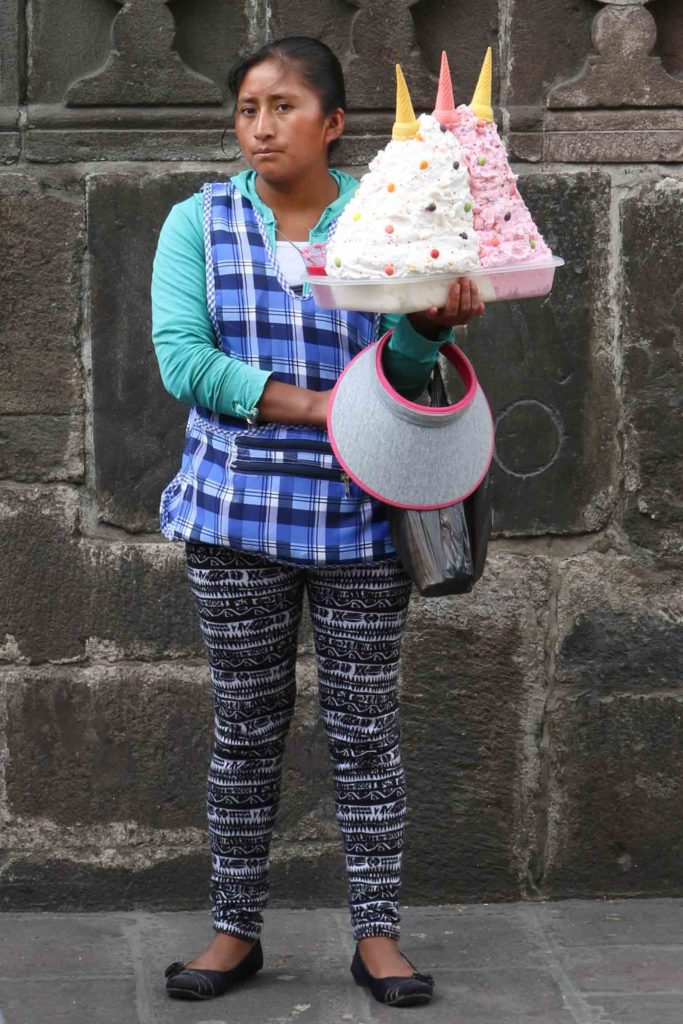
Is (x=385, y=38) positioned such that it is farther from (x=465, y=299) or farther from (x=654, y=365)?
(x=465, y=299)

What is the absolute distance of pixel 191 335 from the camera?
8.81 ft

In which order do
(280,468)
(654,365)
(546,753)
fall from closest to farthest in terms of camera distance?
(280,468) < (654,365) < (546,753)

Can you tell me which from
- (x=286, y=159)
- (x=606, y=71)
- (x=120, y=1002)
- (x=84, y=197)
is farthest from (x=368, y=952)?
(x=606, y=71)

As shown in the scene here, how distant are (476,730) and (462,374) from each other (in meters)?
1.15

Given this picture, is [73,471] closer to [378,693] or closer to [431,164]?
[378,693]

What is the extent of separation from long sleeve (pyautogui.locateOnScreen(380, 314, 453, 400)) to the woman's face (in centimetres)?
33

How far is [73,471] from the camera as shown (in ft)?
11.4

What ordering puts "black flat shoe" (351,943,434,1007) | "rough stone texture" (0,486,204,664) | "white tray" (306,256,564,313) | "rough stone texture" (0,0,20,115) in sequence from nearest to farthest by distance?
"white tray" (306,256,564,313)
"black flat shoe" (351,943,434,1007)
"rough stone texture" (0,0,20,115)
"rough stone texture" (0,486,204,664)

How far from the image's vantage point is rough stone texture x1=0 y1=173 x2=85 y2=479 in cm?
341

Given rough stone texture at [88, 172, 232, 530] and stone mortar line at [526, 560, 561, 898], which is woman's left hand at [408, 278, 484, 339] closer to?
rough stone texture at [88, 172, 232, 530]

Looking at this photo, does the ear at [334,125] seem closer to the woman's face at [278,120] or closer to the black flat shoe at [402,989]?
the woman's face at [278,120]

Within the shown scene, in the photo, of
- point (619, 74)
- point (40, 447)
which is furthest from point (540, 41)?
point (40, 447)

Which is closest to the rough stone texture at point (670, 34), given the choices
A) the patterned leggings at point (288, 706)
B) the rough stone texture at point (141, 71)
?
the rough stone texture at point (141, 71)

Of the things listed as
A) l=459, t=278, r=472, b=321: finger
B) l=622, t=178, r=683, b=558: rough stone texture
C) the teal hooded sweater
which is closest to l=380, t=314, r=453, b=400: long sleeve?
the teal hooded sweater
